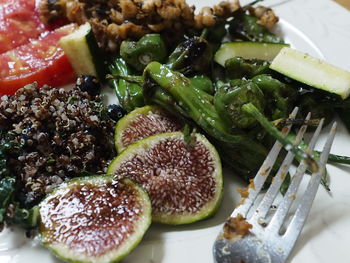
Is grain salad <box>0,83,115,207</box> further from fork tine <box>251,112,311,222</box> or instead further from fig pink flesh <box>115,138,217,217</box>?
fork tine <box>251,112,311,222</box>

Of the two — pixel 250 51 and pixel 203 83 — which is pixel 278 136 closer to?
pixel 203 83

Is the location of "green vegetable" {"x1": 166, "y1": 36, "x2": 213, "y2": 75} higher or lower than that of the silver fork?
higher

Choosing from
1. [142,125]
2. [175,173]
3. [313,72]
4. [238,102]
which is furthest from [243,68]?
→ [175,173]

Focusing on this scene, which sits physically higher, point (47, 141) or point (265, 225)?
point (47, 141)

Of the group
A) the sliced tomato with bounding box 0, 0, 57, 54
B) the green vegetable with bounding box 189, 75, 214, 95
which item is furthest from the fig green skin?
the sliced tomato with bounding box 0, 0, 57, 54

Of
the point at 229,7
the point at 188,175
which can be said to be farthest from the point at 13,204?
the point at 229,7

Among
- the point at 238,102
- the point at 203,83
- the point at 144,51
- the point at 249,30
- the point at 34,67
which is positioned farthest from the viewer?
the point at 249,30
